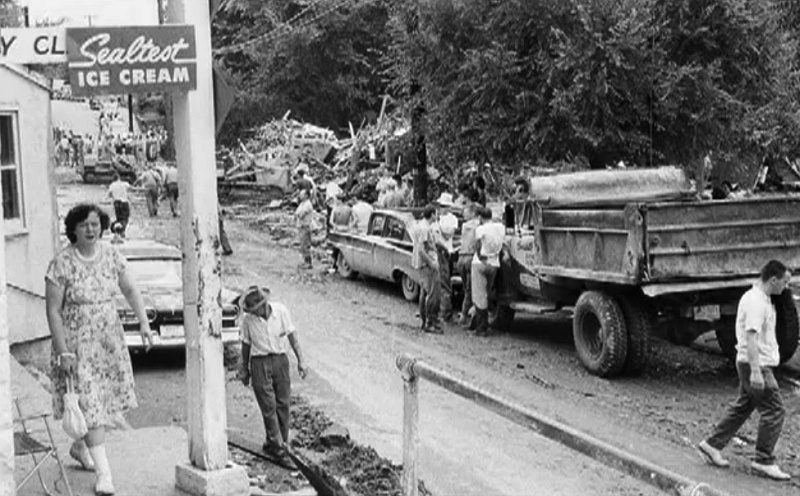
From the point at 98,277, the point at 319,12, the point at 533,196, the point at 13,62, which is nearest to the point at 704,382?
the point at 533,196

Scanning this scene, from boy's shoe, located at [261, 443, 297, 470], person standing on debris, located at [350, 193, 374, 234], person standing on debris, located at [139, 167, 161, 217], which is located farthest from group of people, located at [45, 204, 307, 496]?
person standing on debris, located at [139, 167, 161, 217]

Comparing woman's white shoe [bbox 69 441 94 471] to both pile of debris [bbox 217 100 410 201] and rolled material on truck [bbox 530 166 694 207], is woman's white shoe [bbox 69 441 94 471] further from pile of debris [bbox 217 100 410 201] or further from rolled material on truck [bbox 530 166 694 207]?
pile of debris [bbox 217 100 410 201]

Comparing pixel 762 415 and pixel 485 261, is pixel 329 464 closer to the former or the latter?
pixel 762 415

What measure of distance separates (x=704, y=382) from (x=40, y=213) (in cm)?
757

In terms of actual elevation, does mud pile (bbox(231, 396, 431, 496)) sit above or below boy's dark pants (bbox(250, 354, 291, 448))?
below

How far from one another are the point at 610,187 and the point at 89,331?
32.0 feet

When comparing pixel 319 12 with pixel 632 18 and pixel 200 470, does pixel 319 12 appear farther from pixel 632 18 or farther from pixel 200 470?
pixel 200 470

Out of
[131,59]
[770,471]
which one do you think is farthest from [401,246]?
[131,59]

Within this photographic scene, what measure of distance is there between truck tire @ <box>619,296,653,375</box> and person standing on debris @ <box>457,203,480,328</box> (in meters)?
3.61

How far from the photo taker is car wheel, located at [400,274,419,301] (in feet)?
63.5

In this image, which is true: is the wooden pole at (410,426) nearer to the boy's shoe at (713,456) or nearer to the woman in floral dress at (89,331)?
the woman in floral dress at (89,331)

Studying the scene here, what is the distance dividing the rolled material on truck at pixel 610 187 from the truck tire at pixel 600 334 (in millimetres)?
1799

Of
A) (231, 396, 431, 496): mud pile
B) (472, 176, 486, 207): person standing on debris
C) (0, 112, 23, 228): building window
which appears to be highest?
(0, 112, 23, 228): building window

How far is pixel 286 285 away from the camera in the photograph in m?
21.8
